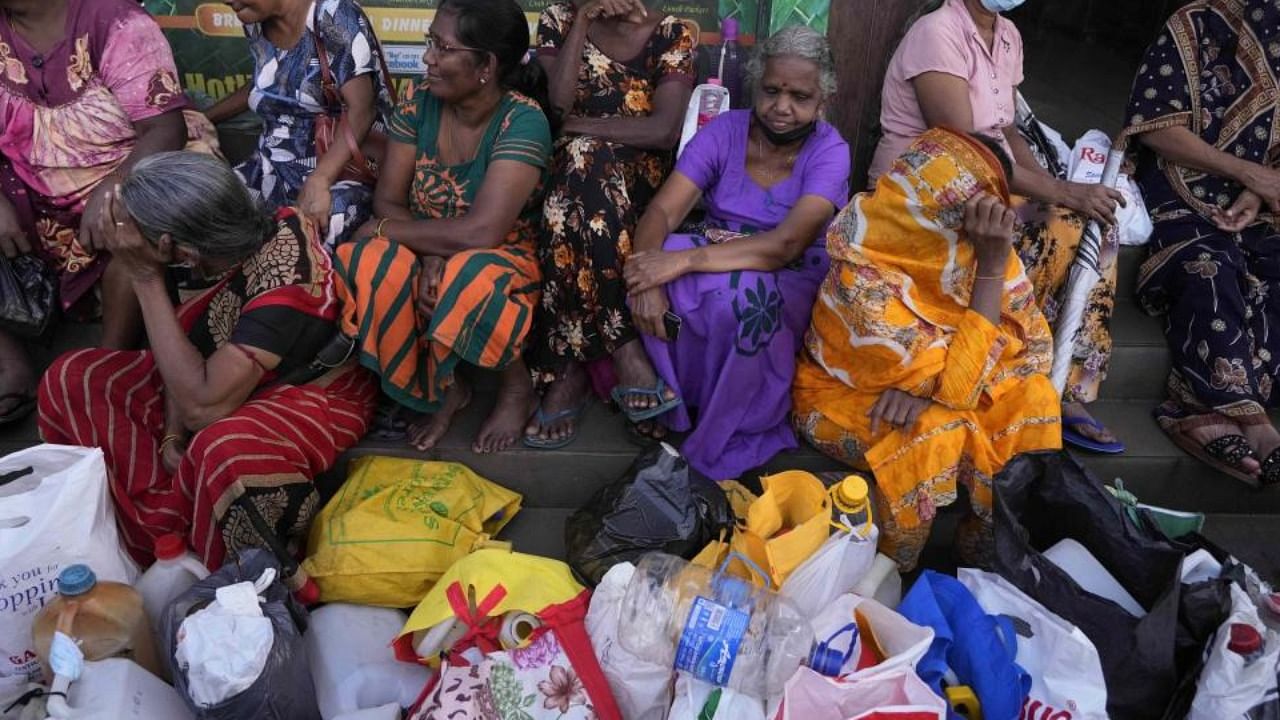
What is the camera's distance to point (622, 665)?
7.00 ft

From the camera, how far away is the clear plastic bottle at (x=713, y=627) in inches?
79.2

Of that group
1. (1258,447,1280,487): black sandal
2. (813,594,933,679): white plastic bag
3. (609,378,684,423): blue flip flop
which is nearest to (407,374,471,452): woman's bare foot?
(609,378,684,423): blue flip flop

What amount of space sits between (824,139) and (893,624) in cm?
176

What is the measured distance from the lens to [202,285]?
271cm

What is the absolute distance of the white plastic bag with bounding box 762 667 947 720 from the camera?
192 cm

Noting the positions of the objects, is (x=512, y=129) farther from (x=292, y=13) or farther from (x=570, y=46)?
(x=292, y=13)

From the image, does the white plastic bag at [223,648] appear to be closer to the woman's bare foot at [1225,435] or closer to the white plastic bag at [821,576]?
the white plastic bag at [821,576]

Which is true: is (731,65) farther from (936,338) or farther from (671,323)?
(936,338)

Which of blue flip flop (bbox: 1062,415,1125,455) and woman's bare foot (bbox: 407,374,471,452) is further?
blue flip flop (bbox: 1062,415,1125,455)

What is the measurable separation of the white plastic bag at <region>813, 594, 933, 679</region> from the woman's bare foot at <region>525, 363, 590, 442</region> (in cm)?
119

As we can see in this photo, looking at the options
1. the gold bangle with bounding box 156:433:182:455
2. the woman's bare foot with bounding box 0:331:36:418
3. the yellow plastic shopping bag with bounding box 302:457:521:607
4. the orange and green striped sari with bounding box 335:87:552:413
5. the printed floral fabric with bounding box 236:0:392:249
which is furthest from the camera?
the printed floral fabric with bounding box 236:0:392:249

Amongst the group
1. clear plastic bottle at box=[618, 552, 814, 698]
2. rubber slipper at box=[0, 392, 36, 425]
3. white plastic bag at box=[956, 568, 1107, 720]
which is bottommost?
rubber slipper at box=[0, 392, 36, 425]

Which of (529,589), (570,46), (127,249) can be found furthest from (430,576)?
(570,46)

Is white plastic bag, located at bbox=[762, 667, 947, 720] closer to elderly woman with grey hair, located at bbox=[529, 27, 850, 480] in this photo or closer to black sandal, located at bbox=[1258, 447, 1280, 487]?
elderly woman with grey hair, located at bbox=[529, 27, 850, 480]
